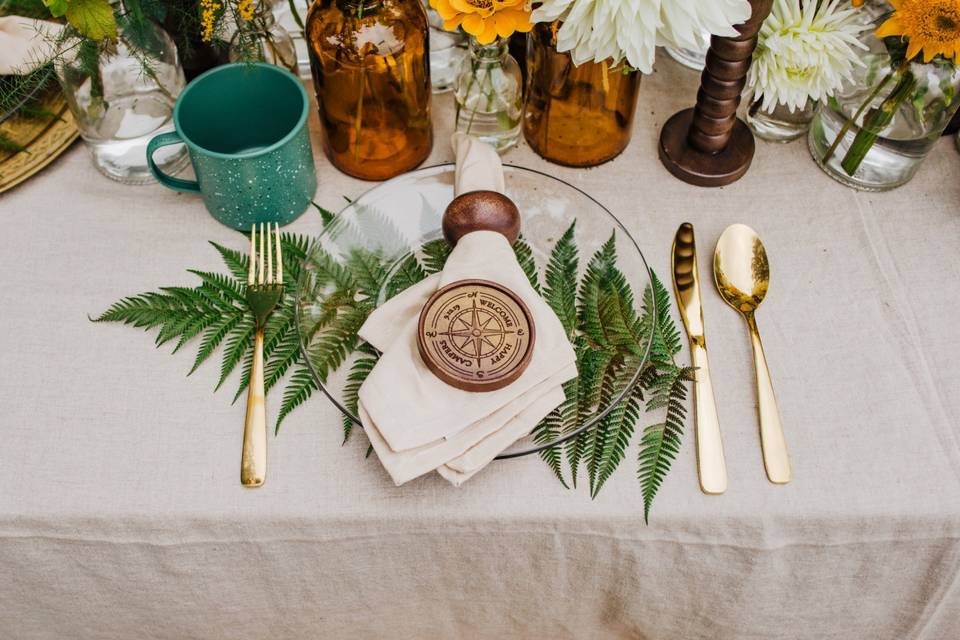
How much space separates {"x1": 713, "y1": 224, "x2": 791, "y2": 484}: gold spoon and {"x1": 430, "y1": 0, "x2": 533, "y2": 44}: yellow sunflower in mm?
295

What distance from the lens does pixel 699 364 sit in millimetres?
676

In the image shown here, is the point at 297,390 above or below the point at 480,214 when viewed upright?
below

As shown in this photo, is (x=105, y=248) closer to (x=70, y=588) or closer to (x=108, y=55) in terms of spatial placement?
(x=108, y=55)

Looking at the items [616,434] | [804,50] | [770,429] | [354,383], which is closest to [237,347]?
[354,383]

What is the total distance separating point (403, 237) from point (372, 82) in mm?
153

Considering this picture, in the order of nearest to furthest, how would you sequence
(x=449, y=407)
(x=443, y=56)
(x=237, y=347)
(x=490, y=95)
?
(x=449, y=407), (x=237, y=347), (x=490, y=95), (x=443, y=56)

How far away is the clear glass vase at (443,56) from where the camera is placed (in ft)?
2.91

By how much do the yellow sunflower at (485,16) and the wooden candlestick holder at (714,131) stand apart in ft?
0.69

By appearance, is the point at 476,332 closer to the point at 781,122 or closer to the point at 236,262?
the point at 236,262

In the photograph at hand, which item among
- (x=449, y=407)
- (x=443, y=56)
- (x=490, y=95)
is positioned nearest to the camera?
(x=449, y=407)

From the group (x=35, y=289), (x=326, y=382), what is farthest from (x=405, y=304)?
(x=35, y=289)

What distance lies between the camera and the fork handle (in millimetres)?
630

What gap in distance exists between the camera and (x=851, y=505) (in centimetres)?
62

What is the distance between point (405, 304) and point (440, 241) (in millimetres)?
105
